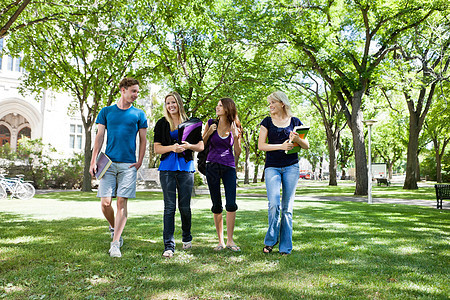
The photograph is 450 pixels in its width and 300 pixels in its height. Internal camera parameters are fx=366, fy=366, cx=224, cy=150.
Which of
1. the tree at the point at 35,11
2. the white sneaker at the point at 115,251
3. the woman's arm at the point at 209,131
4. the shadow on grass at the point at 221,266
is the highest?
the tree at the point at 35,11

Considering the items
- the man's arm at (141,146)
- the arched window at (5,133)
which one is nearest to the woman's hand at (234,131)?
the man's arm at (141,146)

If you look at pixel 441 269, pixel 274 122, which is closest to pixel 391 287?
pixel 441 269

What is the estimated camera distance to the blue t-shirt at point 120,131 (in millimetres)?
4715

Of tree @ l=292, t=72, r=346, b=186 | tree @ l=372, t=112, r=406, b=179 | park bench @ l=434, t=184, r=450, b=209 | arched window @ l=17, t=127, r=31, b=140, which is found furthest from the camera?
tree @ l=372, t=112, r=406, b=179

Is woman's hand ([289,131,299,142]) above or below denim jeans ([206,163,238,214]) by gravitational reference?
above

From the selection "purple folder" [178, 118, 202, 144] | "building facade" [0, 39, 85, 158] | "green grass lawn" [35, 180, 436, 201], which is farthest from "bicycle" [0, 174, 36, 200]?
"building facade" [0, 39, 85, 158]

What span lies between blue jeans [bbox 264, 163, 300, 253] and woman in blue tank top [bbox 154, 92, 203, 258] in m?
1.05

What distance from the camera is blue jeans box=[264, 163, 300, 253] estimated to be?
189 inches

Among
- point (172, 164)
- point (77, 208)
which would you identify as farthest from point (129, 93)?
point (77, 208)

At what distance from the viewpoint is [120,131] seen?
186 inches

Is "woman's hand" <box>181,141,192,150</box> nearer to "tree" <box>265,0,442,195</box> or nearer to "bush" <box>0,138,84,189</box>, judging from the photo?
"tree" <box>265,0,442,195</box>

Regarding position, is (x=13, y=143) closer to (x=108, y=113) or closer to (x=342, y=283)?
(x=108, y=113)

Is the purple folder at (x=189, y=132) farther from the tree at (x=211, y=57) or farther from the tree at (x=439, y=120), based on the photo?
the tree at (x=439, y=120)

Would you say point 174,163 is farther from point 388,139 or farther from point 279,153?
point 388,139
